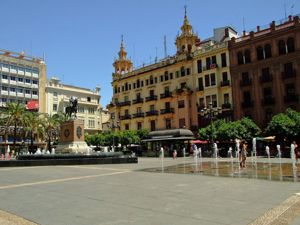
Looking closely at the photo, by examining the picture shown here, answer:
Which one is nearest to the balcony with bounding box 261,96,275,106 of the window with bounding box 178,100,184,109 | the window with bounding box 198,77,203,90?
the window with bounding box 198,77,203,90

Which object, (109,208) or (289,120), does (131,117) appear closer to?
(289,120)

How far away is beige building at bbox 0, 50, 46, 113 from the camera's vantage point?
230 ft

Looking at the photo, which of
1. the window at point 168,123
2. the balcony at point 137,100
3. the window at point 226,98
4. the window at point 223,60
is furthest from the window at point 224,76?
the balcony at point 137,100

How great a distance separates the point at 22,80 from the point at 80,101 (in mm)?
15464

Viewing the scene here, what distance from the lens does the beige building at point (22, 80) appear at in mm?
70250

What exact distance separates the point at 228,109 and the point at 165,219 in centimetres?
4551

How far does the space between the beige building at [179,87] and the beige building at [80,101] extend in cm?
1479

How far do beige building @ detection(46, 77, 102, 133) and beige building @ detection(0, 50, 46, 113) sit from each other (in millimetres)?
2013

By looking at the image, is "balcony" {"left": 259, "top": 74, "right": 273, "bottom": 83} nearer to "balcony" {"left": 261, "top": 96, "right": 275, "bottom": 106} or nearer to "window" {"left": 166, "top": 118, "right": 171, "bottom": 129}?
"balcony" {"left": 261, "top": 96, "right": 275, "bottom": 106}

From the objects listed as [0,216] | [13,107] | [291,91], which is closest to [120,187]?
[0,216]

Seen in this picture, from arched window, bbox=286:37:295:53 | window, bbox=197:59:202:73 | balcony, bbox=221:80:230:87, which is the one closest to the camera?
arched window, bbox=286:37:295:53

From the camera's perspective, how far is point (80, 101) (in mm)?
83500

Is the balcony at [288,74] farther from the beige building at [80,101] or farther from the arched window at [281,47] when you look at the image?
the beige building at [80,101]

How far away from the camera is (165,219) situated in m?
7.01
